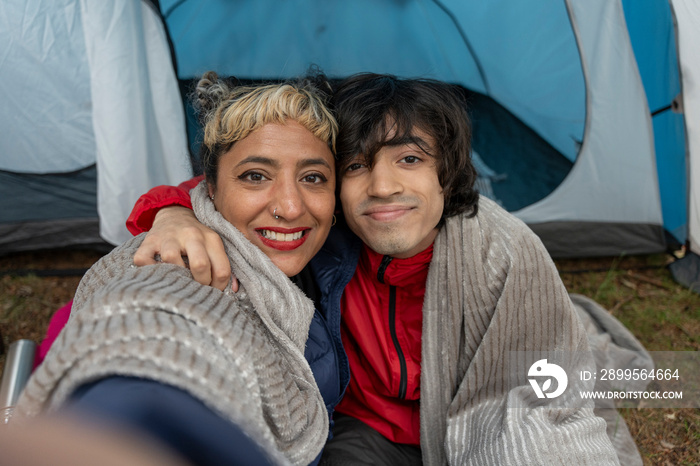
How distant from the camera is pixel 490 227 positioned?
5.09 feet

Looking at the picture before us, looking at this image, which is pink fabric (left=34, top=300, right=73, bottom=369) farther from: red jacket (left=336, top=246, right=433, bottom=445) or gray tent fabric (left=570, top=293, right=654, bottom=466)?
gray tent fabric (left=570, top=293, right=654, bottom=466)

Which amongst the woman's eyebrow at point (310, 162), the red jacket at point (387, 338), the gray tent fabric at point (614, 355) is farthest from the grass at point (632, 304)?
the woman's eyebrow at point (310, 162)

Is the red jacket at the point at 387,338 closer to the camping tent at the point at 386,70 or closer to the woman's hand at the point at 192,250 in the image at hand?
the woman's hand at the point at 192,250

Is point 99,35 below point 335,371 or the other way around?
the other way around

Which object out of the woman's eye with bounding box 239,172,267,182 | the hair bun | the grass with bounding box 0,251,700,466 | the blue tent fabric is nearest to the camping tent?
the blue tent fabric

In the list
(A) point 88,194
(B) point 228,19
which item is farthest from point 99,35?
(A) point 88,194

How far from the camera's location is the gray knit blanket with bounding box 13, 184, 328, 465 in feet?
2.43

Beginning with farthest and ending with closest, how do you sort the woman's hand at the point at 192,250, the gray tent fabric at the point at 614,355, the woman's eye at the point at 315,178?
the gray tent fabric at the point at 614,355 < the woman's eye at the point at 315,178 < the woman's hand at the point at 192,250

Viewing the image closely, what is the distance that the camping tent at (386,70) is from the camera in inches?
93.0

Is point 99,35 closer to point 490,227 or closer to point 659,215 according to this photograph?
point 490,227

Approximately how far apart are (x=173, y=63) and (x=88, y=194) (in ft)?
2.91

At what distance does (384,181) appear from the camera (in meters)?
1.44

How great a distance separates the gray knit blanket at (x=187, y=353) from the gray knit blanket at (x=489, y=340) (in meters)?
0.53

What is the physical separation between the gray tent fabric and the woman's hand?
5.55ft
